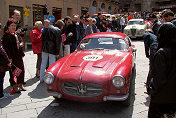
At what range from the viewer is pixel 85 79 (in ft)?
12.3

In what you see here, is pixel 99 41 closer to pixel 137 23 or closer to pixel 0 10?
pixel 0 10

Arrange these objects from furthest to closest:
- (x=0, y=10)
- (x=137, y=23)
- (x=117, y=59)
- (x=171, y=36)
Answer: (x=137, y=23) → (x=0, y=10) → (x=117, y=59) → (x=171, y=36)

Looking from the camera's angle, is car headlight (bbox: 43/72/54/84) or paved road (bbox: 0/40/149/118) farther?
car headlight (bbox: 43/72/54/84)

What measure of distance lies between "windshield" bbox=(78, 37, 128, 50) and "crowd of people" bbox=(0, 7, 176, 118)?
62 cm

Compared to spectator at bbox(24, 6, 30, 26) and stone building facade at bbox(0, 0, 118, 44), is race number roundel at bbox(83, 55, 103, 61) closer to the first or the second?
stone building facade at bbox(0, 0, 118, 44)

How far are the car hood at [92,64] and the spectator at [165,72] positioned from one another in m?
1.48

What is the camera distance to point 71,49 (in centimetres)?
764

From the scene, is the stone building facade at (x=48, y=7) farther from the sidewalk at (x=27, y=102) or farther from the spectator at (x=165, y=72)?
the spectator at (x=165, y=72)

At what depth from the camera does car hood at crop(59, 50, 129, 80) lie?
3.87 metres

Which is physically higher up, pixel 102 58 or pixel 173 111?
pixel 102 58

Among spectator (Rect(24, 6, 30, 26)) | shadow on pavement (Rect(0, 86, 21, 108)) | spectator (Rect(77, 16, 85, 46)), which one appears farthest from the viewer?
spectator (Rect(24, 6, 30, 26))

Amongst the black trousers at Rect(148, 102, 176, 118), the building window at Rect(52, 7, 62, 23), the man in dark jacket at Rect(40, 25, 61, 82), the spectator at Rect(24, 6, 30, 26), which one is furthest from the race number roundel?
the building window at Rect(52, 7, 62, 23)

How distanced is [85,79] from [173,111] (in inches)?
67.6

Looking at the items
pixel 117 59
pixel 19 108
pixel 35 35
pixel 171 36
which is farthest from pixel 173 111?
pixel 35 35
